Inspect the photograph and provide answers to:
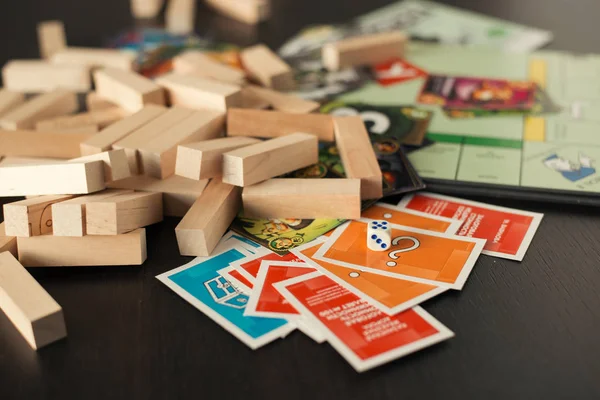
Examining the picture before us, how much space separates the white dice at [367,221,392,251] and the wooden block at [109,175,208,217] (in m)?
0.30

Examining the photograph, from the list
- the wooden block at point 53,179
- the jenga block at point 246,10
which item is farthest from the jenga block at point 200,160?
the jenga block at point 246,10

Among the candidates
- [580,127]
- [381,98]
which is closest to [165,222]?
[381,98]

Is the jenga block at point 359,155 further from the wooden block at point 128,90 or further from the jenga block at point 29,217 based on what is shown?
the jenga block at point 29,217

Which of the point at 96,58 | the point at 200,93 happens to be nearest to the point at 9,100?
the point at 96,58

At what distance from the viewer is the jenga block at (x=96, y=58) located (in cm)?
189

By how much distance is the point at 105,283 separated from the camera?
1.06 metres

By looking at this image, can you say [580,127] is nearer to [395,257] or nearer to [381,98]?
[381,98]

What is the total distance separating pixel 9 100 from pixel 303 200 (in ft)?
2.67

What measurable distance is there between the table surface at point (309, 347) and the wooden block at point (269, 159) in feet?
0.51

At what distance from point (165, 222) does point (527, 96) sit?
2.98ft

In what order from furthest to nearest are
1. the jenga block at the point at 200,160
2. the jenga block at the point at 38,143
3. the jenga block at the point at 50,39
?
the jenga block at the point at 50,39 → the jenga block at the point at 38,143 → the jenga block at the point at 200,160

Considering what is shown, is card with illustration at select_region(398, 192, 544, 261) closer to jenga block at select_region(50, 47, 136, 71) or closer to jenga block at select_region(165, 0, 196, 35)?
jenga block at select_region(50, 47, 136, 71)

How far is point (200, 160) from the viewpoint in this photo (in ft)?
3.84

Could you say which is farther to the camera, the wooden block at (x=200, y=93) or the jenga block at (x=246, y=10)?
the jenga block at (x=246, y=10)
